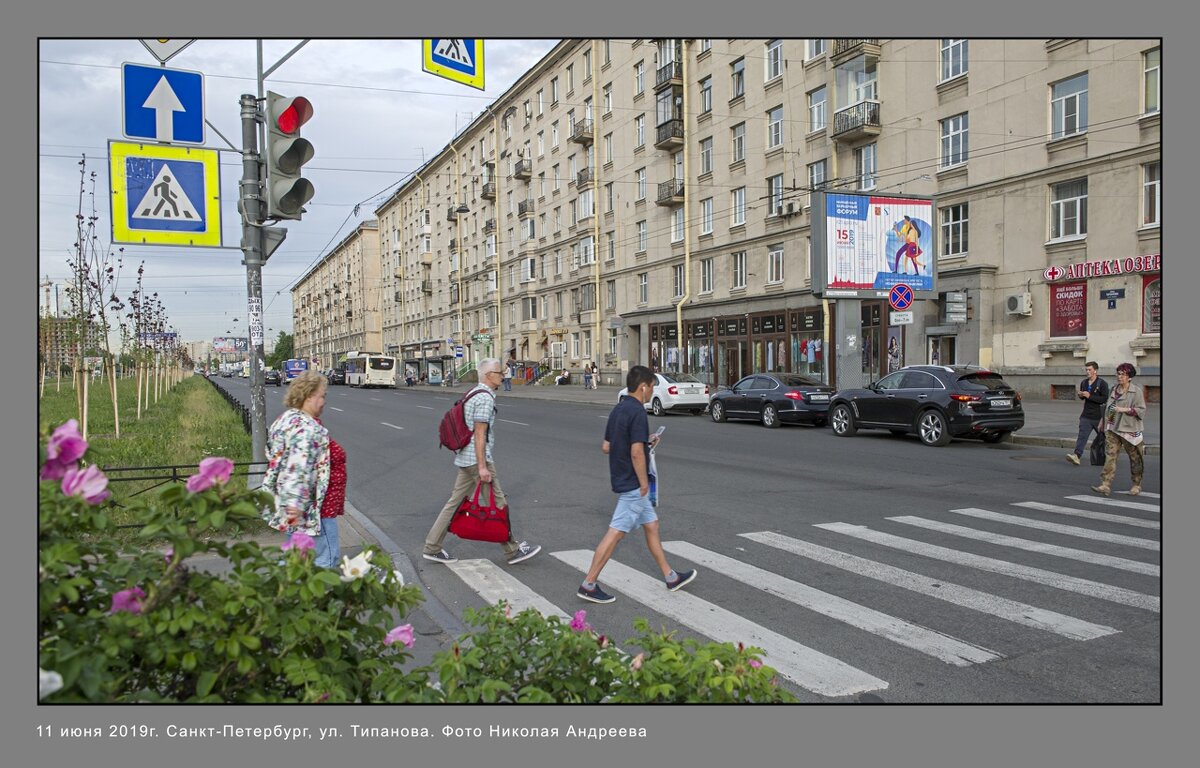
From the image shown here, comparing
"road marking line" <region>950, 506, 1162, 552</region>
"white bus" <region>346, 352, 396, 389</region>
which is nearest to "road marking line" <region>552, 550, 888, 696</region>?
"road marking line" <region>950, 506, 1162, 552</region>

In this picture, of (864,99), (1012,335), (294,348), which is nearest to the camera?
(1012,335)

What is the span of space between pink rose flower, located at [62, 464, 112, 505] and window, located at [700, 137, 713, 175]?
127 feet

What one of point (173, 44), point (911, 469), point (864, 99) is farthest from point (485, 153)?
point (173, 44)

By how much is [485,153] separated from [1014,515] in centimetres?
5902

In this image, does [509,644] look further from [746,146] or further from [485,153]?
[485,153]

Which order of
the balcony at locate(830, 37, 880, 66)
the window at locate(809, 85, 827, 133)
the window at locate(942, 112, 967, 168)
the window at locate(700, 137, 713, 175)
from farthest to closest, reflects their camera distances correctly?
the window at locate(700, 137, 713, 175)
the window at locate(809, 85, 827, 133)
the balcony at locate(830, 37, 880, 66)
the window at locate(942, 112, 967, 168)

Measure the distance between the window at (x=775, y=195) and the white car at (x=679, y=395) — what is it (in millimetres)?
11684

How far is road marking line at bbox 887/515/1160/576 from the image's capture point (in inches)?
253

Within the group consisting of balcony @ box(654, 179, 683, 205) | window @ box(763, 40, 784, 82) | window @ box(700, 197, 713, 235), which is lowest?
window @ box(700, 197, 713, 235)

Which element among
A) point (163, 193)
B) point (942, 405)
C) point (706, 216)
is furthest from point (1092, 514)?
point (706, 216)

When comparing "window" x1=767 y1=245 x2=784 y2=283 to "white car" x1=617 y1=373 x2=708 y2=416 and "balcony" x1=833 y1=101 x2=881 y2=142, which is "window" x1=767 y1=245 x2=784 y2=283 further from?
"white car" x1=617 y1=373 x2=708 y2=416

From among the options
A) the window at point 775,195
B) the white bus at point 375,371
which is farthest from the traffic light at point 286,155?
the white bus at point 375,371

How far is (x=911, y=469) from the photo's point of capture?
12.6 metres

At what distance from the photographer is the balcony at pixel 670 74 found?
1540 inches
